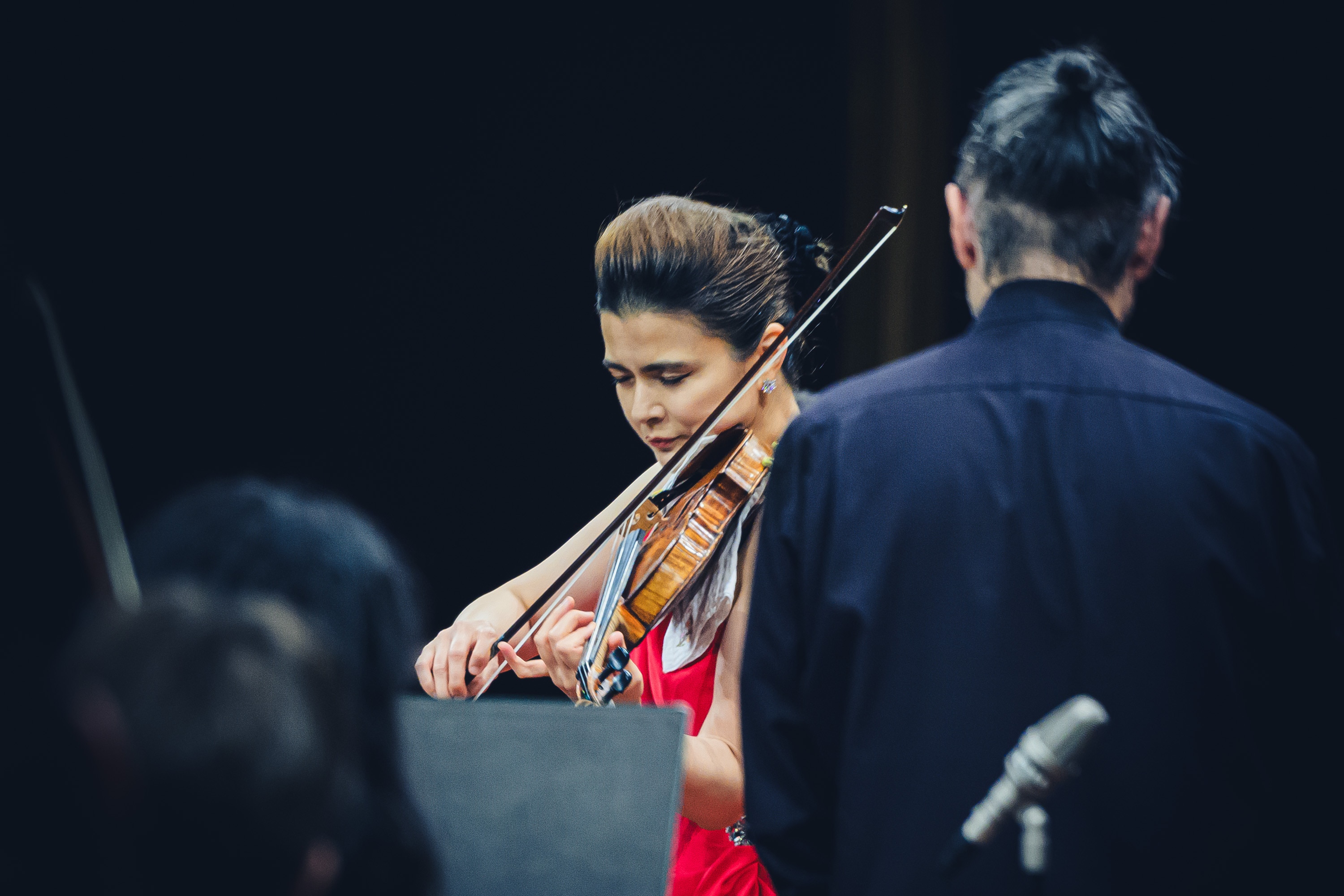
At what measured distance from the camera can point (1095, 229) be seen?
1.10 m

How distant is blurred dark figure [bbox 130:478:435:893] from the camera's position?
2.33 ft

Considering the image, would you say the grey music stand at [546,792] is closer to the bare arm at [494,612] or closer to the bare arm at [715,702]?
the bare arm at [715,702]

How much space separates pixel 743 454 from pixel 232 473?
1.39m

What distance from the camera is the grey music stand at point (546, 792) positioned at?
87cm

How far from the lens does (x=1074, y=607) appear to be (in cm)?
102

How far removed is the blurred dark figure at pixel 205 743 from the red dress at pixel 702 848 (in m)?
1.00

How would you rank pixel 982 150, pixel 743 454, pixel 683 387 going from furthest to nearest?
pixel 683 387, pixel 743 454, pixel 982 150

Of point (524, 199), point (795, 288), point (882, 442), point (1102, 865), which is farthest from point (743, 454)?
point (524, 199)

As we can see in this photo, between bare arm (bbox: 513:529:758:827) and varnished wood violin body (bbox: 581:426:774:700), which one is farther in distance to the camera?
varnished wood violin body (bbox: 581:426:774:700)

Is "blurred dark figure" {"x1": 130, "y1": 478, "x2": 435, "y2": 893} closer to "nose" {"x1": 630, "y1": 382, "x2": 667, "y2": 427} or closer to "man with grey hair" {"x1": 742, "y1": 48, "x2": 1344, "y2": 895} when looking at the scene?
"man with grey hair" {"x1": 742, "y1": 48, "x2": 1344, "y2": 895}

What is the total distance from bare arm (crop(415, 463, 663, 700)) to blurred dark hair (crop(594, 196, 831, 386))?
236 millimetres

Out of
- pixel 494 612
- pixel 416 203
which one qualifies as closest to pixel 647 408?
pixel 494 612

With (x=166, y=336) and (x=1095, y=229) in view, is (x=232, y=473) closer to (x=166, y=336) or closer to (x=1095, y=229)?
(x=166, y=336)

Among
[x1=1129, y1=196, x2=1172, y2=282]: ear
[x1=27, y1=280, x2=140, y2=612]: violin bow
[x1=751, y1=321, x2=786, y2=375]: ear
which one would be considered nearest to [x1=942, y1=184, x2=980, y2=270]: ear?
[x1=1129, y1=196, x2=1172, y2=282]: ear
